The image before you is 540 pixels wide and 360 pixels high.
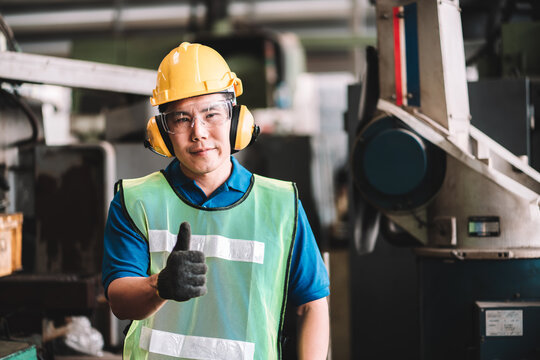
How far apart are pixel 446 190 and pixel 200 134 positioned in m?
1.05

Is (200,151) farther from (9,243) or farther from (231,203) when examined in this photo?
(9,243)

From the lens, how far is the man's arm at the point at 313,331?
144cm

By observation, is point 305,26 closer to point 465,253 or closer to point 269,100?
point 269,100

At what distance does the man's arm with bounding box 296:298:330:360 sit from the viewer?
1443 mm

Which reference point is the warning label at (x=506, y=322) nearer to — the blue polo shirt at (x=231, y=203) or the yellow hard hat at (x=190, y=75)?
the blue polo shirt at (x=231, y=203)

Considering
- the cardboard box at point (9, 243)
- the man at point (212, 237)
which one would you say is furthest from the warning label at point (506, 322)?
the cardboard box at point (9, 243)

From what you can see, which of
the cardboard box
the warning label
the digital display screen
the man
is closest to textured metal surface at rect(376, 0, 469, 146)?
the digital display screen

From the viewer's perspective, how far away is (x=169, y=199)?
1.43 meters

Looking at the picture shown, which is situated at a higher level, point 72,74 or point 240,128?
point 72,74

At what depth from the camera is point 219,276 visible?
4.62 feet

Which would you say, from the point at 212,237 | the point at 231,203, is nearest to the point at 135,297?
the point at 212,237

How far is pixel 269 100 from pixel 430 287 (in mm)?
3210

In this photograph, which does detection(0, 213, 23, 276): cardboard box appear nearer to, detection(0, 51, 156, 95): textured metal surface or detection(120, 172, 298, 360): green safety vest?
detection(0, 51, 156, 95): textured metal surface

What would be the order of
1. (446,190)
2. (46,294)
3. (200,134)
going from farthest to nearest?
1. (46,294)
2. (446,190)
3. (200,134)
